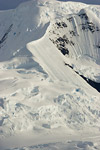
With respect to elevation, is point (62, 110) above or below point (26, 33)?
below

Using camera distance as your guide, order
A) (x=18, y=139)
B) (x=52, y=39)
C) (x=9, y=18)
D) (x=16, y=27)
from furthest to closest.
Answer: (x=9, y=18)
(x=16, y=27)
(x=52, y=39)
(x=18, y=139)

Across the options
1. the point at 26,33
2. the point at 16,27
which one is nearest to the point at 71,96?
the point at 26,33

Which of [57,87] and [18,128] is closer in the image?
[18,128]

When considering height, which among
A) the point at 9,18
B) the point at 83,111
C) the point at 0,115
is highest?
the point at 9,18

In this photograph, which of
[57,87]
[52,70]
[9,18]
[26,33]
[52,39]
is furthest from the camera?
[9,18]

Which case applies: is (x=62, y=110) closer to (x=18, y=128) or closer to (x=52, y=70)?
(x=18, y=128)

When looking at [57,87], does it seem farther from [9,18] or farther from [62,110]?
[9,18]

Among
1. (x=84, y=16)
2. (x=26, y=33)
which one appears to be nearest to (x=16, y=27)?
(x=26, y=33)
